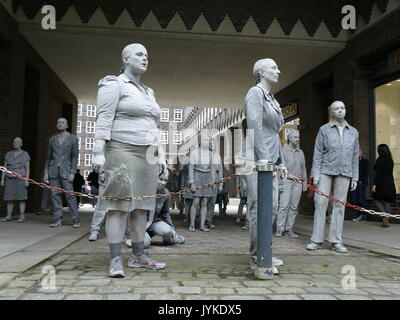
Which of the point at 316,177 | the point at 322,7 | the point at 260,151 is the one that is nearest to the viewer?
the point at 260,151

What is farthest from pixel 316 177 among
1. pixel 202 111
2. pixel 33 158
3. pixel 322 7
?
pixel 202 111

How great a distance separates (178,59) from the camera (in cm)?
1351

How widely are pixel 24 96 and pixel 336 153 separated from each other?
1044 centimetres

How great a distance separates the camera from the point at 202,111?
5019 centimetres

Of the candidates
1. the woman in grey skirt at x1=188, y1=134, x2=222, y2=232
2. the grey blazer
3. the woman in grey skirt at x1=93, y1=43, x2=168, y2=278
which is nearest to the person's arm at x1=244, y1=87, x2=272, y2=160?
the woman in grey skirt at x1=93, y1=43, x2=168, y2=278

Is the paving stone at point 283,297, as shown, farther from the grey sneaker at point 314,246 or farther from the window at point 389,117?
the window at point 389,117

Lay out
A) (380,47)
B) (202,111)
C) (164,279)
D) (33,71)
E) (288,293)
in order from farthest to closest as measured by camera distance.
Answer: (202,111) → (33,71) → (380,47) → (164,279) → (288,293)

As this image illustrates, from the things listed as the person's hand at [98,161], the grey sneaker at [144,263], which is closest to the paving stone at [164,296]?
the grey sneaker at [144,263]

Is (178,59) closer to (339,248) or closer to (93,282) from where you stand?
(339,248)

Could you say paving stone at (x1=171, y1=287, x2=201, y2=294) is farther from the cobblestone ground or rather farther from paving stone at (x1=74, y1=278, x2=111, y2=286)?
paving stone at (x1=74, y1=278, x2=111, y2=286)

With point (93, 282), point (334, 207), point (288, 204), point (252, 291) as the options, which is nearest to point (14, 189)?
point (288, 204)

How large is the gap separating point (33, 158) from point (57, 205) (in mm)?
5342
